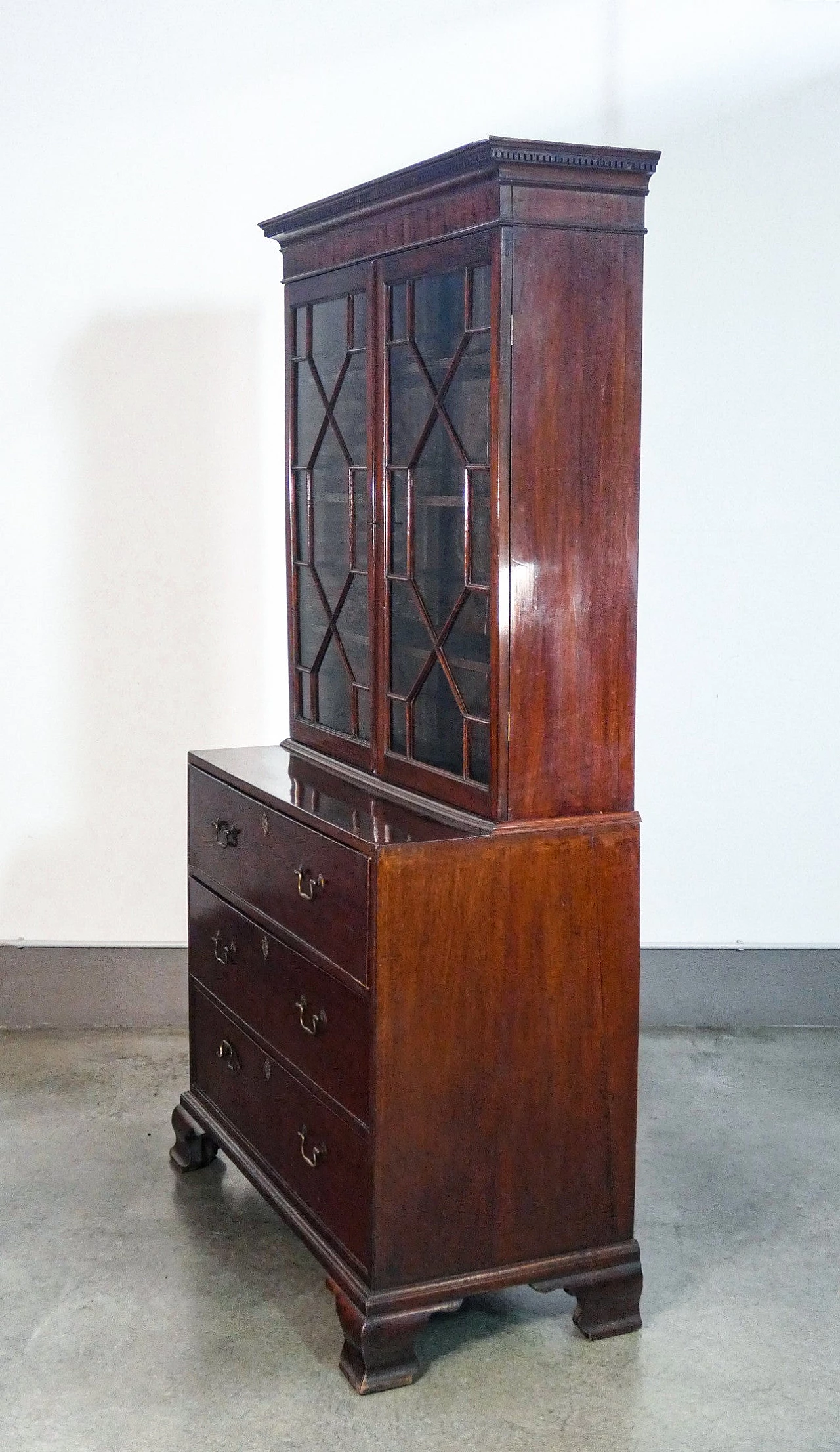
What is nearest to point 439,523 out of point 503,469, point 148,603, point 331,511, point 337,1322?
point 503,469

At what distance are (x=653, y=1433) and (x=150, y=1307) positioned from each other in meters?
0.94

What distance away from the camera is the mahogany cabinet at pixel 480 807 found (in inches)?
96.7

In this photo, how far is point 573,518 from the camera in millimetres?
2508

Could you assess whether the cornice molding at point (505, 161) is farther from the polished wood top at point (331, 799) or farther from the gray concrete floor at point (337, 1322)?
the gray concrete floor at point (337, 1322)

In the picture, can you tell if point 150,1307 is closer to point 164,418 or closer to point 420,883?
point 420,883

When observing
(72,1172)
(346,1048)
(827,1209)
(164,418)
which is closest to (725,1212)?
(827,1209)

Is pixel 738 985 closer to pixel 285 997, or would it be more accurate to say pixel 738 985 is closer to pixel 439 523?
pixel 285 997

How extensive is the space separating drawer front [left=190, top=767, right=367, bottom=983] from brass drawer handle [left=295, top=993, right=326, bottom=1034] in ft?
0.38

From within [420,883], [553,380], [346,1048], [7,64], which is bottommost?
[346,1048]

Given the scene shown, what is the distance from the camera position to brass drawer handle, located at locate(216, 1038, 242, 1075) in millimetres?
3131

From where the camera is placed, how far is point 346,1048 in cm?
259

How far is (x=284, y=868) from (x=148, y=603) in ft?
5.01

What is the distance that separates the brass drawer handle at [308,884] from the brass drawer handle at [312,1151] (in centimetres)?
44

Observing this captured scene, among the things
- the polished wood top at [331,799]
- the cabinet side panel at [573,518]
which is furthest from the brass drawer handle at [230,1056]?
the cabinet side panel at [573,518]
